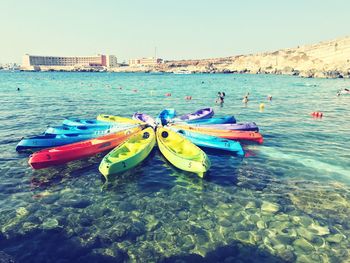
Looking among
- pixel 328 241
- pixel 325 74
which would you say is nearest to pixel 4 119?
pixel 328 241

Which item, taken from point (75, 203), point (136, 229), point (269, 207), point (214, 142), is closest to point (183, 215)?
point (136, 229)

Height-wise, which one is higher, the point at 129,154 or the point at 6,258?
the point at 129,154

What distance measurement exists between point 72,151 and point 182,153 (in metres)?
7.66

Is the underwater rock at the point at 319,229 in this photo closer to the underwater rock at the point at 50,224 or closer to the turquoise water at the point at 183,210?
the turquoise water at the point at 183,210

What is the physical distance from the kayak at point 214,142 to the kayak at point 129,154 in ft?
10.5

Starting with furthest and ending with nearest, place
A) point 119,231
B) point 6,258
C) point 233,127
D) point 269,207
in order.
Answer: point 233,127, point 269,207, point 119,231, point 6,258

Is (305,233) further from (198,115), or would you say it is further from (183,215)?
(198,115)

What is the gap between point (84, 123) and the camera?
28.9 metres

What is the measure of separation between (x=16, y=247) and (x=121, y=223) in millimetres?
4199

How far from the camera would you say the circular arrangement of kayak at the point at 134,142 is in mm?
17938

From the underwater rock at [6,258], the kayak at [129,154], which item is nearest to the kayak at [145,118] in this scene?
the kayak at [129,154]

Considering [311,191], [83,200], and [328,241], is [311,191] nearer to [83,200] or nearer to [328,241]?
[328,241]

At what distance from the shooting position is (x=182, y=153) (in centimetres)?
2050

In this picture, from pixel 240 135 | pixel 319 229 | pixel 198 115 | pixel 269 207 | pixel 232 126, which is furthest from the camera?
pixel 198 115
